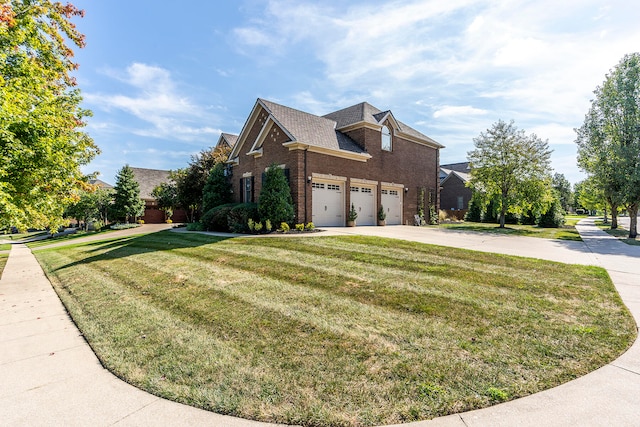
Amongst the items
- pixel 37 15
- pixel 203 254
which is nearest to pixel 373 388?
pixel 203 254

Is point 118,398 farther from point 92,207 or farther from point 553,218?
point 92,207

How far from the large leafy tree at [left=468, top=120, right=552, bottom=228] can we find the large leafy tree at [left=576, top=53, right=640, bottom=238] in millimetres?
2610

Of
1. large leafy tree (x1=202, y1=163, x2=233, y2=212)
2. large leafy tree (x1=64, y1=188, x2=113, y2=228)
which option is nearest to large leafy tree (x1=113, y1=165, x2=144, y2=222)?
large leafy tree (x1=64, y1=188, x2=113, y2=228)

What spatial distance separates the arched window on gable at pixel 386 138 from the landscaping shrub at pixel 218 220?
36.1 feet

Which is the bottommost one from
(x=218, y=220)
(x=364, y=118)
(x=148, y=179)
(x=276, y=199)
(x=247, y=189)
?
(x=218, y=220)

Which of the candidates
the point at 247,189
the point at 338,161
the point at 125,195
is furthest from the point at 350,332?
the point at 125,195

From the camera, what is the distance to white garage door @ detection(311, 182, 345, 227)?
56.1ft

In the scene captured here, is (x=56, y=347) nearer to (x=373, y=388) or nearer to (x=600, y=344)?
(x=373, y=388)

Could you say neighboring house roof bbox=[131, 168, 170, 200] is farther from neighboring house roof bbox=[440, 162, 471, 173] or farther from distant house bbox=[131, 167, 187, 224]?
neighboring house roof bbox=[440, 162, 471, 173]

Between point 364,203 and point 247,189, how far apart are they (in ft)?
27.0

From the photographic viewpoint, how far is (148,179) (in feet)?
126

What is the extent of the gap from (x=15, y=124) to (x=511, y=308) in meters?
11.1

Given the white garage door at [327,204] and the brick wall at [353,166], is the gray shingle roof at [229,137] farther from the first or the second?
the white garage door at [327,204]

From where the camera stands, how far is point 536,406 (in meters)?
2.61
